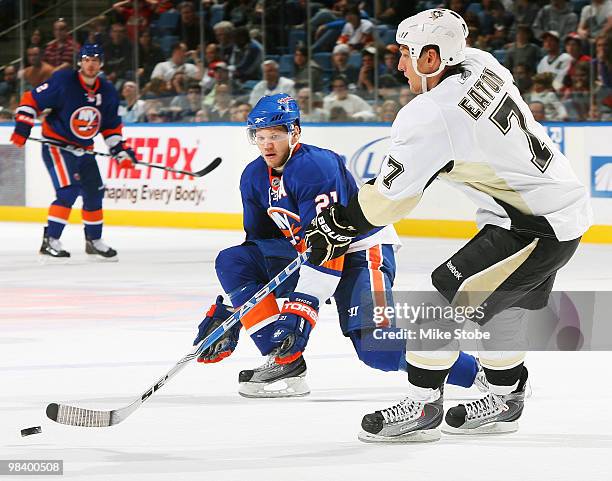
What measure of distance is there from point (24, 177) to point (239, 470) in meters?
9.64

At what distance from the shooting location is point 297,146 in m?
4.18

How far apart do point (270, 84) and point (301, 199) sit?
751 cm

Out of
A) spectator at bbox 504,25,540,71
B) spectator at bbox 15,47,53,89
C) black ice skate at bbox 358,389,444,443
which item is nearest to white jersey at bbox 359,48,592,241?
black ice skate at bbox 358,389,444,443

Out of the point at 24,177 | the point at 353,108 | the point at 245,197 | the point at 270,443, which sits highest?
the point at 245,197

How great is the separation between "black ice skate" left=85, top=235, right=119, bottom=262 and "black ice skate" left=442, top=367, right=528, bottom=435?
5.43 meters

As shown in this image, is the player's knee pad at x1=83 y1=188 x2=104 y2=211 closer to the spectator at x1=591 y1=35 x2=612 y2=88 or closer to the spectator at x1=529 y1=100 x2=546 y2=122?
the spectator at x1=529 y1=100 x2=546 y2=122

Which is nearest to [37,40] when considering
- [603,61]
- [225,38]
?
[225,38]

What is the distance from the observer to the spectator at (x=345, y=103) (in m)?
10.6

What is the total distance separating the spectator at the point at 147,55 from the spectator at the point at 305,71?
1.56m

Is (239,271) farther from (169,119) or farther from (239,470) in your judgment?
(169,119)

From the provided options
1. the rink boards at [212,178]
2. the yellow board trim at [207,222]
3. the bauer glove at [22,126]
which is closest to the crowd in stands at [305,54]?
the rink boards at [212,178]

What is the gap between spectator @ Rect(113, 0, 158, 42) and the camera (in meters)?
12.5

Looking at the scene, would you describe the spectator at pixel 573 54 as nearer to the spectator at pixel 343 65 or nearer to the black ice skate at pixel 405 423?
the spectator at pixel 343 65

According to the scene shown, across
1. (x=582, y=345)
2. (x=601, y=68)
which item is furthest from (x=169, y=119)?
(x=582, y=345)
